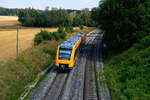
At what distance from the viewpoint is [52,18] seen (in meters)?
85.3

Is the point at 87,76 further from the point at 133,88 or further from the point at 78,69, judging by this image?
the point at 133,88

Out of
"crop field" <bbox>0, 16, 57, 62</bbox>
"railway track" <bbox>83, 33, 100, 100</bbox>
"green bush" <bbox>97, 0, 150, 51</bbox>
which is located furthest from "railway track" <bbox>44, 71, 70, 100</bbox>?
"crop field" <bbox>0, 16, 57, 62</bbox>

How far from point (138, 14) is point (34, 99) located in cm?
1806

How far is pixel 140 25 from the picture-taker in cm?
2216

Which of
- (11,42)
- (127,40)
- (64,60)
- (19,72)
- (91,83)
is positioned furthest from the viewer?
(11,42)

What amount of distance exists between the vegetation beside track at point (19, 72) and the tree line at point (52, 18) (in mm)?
60838

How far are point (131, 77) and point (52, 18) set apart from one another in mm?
75230

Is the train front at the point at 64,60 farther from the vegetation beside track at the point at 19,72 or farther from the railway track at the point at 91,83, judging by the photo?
the vegetation beside track at the point at 19,72

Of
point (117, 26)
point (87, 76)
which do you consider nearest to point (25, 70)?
point (87, 76)

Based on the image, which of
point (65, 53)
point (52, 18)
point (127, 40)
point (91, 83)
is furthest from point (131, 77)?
point (52, 18)

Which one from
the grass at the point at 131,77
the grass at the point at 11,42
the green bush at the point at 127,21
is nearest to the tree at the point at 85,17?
the grass at the point at 11,42

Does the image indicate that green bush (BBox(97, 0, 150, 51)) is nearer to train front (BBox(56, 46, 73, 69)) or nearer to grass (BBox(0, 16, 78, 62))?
train front (BBox(56, 46, 73, 69))

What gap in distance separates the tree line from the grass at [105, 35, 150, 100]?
6475cm

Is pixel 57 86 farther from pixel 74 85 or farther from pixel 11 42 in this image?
pixel 11 42
